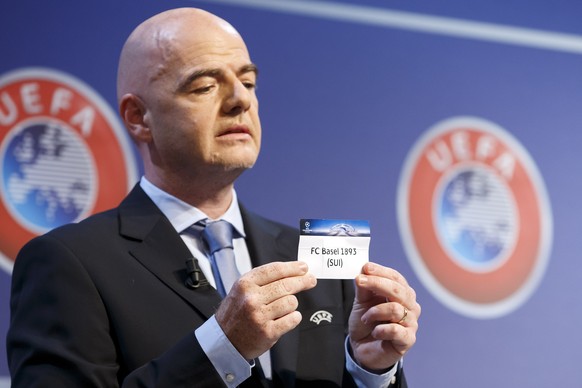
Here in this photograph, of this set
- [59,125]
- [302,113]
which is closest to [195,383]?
[59,125]

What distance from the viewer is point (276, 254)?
6.67 feet

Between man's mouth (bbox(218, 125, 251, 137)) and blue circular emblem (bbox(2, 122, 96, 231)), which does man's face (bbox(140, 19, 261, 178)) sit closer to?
man's mouth (bbox(218, 125, 251, 137))

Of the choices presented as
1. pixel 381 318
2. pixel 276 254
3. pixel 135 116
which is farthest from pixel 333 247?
pixel 135 116

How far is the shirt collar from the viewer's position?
196 cm

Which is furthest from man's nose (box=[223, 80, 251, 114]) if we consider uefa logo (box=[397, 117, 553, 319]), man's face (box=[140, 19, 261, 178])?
uefa logo (box=[397, 117, 553, 319])

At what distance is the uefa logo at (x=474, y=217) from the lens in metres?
2.90

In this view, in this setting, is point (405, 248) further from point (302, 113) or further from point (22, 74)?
point (22, 74)

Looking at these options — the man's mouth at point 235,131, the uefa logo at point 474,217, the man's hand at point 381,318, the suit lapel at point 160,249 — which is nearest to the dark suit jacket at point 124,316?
the suit lapel at point 160,249

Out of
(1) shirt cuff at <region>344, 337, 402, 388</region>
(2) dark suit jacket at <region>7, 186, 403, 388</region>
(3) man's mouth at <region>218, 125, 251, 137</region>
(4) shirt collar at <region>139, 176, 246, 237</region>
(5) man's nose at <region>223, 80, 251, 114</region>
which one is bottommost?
(1) shirt cuff at <region>344, 337, 402, 388</region>

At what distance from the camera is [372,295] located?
1705mm

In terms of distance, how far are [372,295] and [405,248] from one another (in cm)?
116

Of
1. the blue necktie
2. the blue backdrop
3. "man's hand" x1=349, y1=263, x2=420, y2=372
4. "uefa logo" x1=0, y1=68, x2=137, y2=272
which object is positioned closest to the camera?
"man's hand" x1=349, y1=263, x2=420, y2=372

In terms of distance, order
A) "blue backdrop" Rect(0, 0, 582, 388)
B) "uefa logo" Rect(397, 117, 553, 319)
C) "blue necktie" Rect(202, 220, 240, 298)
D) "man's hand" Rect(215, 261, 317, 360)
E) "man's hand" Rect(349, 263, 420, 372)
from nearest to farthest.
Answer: "man's hand" Rect(215, 261, 317, 360), "man's hand" Rect(349, 263, 420, 372), "blue necktie" Rect(202, 220, 240, 298), "blue backdrop" Rect(0, 0, 582, 388), "uefa logo" Rect(397, 117, 553, 319)

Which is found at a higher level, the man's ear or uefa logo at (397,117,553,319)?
the man's ear
